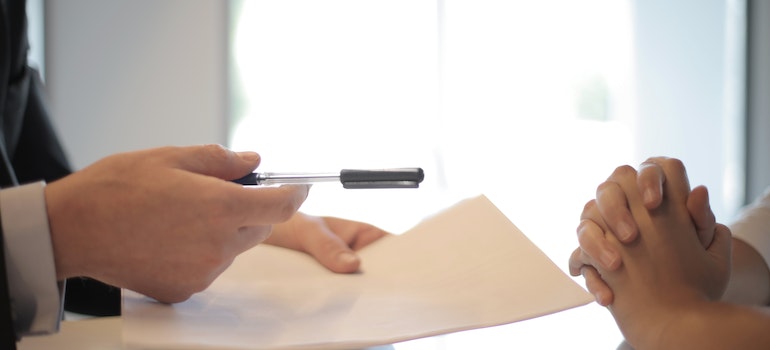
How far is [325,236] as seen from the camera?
67cm

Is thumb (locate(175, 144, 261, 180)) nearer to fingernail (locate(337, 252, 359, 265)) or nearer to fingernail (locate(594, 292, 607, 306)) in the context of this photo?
fingernail (locate(337, 252, 359, 265))

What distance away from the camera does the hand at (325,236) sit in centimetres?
65

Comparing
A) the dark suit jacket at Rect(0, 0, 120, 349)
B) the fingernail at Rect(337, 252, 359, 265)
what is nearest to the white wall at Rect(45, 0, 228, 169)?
the dark suit jacket at Rect(0, 0, 120, 349)

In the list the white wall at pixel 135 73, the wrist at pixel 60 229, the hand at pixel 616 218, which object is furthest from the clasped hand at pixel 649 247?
the white wall at pixel 135 73

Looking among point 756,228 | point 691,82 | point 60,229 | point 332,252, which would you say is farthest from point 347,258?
point 691,82

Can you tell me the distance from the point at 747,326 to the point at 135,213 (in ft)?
1.42

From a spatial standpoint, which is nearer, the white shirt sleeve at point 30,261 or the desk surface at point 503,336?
the white shirt sleeve at point 30,261

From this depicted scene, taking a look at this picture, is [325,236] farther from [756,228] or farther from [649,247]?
[756,228]

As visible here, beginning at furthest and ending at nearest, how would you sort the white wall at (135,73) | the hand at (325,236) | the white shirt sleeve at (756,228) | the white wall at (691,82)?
the white wall at (691,82), the white wall at (135,73), the white shirt sleeve at (756,228), the hand at (325,236)

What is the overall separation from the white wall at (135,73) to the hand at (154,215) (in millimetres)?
2313

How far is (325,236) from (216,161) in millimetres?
213

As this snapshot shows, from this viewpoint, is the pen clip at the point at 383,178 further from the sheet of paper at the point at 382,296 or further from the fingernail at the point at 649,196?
the fingernail at the point at 649,196

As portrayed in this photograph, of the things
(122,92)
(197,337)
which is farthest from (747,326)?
(122,92)

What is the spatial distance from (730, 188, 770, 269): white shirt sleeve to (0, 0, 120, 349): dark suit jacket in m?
0.73
